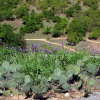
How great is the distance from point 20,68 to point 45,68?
39 cm

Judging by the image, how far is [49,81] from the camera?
459 cm

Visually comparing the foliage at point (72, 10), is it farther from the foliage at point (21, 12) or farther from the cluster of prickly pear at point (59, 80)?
the cluster of prickly pear at point (59, 80)

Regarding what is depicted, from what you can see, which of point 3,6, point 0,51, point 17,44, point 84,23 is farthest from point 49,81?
point 3,6

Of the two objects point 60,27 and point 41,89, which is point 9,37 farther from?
point 41,89

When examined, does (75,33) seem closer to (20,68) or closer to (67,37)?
(67,37)

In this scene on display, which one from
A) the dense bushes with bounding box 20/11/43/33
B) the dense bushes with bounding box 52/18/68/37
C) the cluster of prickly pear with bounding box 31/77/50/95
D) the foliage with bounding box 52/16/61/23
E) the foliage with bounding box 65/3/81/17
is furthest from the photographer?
the foliage with bounding box 65/3/81/17

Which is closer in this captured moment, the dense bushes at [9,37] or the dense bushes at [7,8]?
the dense bushes at [9,37]

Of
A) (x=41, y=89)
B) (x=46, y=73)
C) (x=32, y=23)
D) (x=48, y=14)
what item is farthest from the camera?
(x=48, y=14)

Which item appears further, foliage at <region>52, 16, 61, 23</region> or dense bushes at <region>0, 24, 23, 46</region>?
foliage at <region>52, 16, 61, 23</region>

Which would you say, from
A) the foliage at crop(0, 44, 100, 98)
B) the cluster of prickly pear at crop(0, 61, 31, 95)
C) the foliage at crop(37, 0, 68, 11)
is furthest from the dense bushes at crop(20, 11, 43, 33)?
the cluster of prickly pear at crop(0, 61, 31, 95)

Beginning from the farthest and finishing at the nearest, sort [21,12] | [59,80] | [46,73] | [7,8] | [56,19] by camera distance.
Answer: [7,8] < [21,12] < [56,19] < [46,73] < [59,80]

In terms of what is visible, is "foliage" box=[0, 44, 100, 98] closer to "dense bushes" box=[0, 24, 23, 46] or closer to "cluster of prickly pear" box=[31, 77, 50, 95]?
"cluster of prickly pear" box=[31, 77, 50, 95]

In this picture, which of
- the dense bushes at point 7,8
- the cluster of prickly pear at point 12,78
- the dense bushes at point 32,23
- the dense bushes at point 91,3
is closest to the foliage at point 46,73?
the cluster of prickly pear at point 12,78

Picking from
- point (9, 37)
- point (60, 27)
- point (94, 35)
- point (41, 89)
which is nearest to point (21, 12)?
point (60, 27)
